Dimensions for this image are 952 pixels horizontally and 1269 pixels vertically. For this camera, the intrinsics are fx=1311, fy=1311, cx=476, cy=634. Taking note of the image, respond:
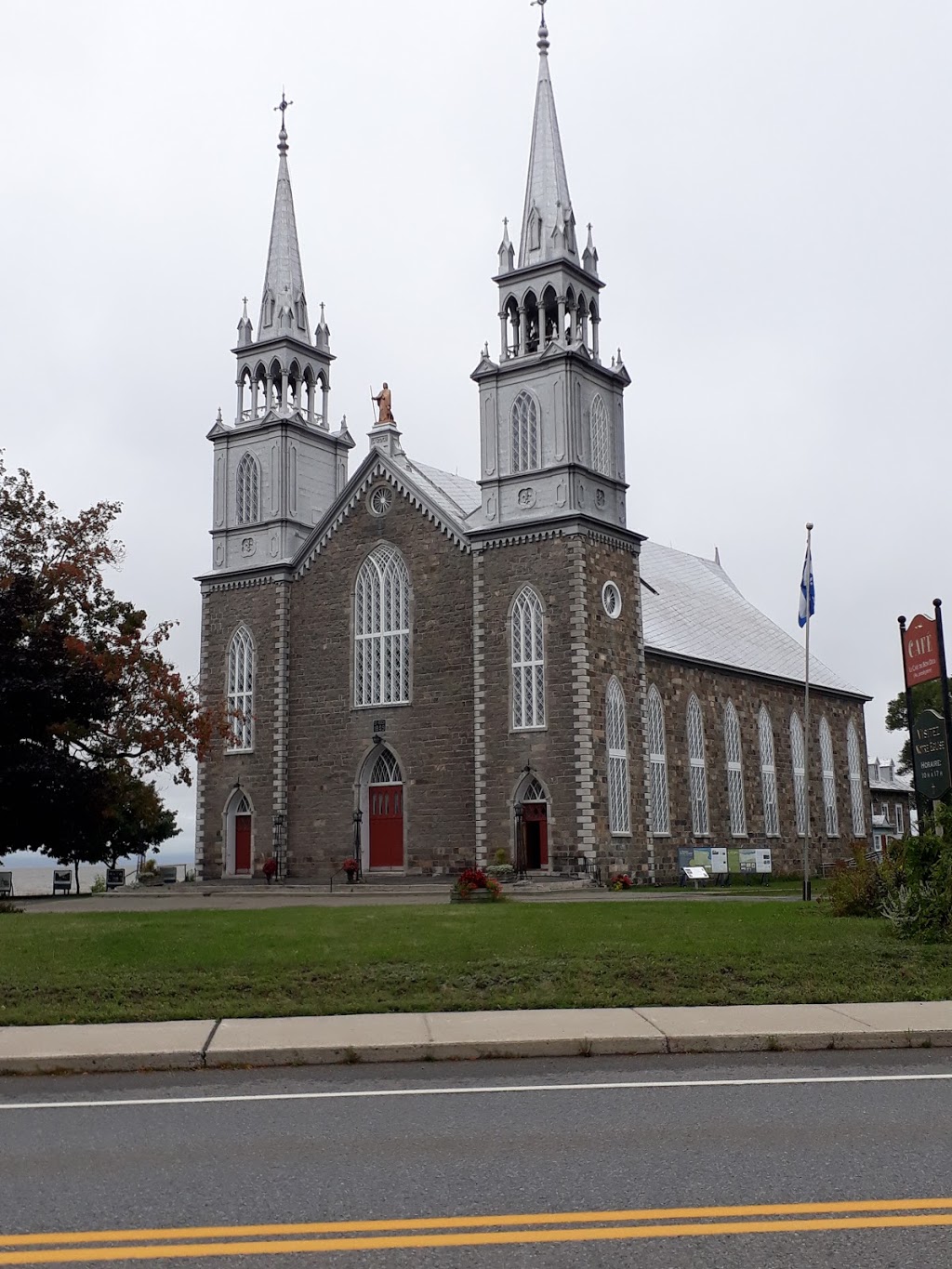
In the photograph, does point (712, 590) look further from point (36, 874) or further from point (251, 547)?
point (36, 874)

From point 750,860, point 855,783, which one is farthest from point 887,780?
point 750,860

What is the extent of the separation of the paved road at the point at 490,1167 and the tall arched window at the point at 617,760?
31.4m

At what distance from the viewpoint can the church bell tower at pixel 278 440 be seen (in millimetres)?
50719

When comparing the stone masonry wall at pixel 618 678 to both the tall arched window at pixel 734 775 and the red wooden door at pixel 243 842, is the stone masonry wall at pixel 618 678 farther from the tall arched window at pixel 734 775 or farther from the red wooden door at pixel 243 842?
the red wooden door at pixel 243 842

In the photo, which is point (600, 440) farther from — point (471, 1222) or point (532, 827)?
point (471, 1222)

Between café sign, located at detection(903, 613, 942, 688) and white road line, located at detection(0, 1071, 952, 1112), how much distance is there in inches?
388

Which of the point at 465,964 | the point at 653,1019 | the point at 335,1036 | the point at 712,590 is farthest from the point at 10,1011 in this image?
the point at 712,590

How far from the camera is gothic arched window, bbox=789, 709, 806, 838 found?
185ft

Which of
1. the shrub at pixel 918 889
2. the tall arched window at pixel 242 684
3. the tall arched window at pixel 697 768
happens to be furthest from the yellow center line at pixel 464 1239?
the tall arched window at pixel 697 768

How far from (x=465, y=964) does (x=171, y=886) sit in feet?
111

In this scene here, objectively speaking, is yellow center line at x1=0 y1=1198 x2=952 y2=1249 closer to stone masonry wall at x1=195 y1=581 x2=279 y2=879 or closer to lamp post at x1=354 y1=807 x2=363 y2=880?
lamp post at x1=354 y1=807 x2=363 y2=880

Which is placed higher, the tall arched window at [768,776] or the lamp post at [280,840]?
the tall arched window at [768,776]

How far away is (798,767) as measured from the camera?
5703cm

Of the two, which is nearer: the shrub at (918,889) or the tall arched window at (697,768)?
the shrub at (918,889)
